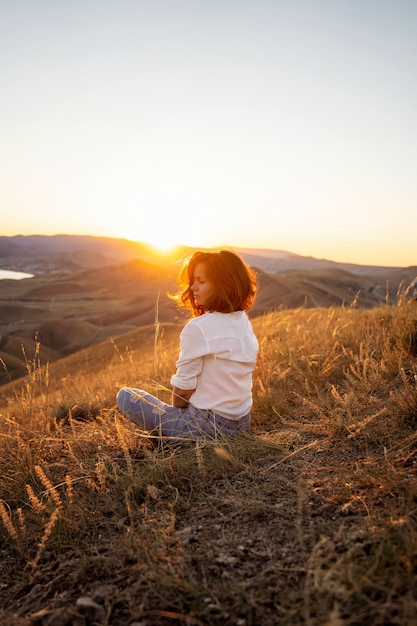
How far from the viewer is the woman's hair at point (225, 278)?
10.6 ft

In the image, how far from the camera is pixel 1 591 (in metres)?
2.20

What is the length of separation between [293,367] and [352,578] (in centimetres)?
333

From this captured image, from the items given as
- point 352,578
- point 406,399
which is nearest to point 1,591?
point 352,578

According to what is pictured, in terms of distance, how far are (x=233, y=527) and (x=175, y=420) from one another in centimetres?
118

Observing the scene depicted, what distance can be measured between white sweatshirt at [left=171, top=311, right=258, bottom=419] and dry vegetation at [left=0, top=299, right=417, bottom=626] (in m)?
0.32

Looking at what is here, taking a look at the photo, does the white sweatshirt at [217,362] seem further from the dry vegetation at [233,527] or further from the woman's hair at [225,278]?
the dry vegetation at [233,527]

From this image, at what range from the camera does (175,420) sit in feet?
10.7

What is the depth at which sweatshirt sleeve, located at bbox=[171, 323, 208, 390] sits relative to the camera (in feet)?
10.2

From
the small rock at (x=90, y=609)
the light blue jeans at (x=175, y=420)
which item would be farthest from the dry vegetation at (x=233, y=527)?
the light blue jeans at (x=175, y=420)

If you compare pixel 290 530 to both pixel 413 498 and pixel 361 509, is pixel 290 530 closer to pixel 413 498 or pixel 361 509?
pixel 361 509

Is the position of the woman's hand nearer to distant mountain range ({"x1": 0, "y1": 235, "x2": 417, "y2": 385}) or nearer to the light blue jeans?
the light blue jeans

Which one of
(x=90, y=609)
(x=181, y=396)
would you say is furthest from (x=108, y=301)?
(x=90, y=609)

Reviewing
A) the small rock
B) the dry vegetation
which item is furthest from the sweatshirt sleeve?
the small rock

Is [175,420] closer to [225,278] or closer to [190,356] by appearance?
[190,356]
